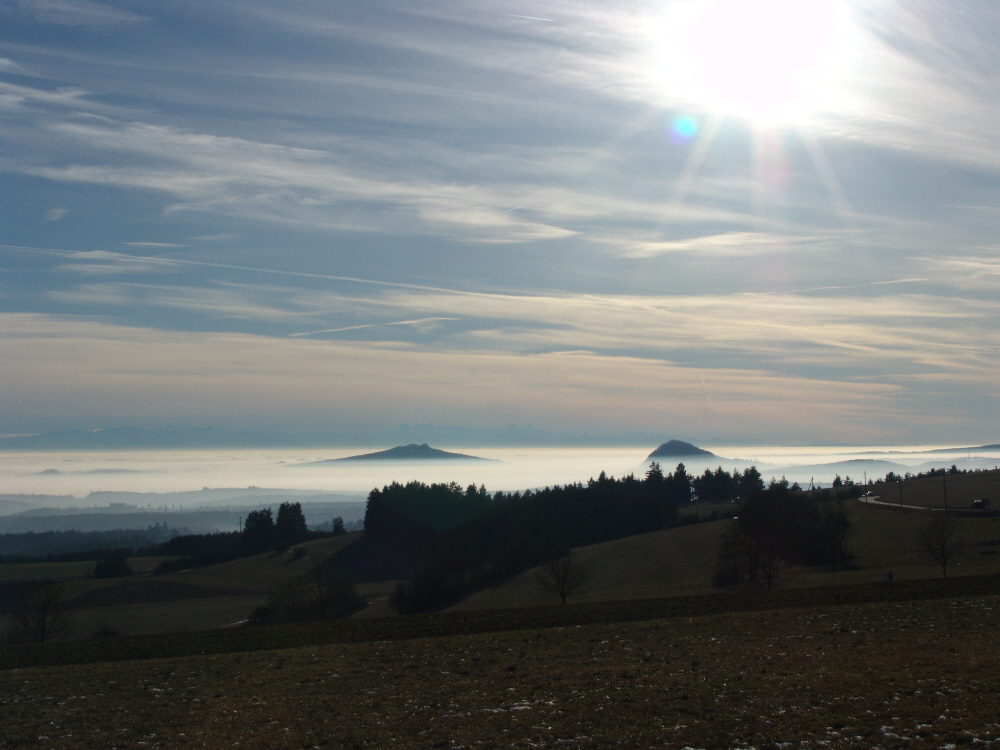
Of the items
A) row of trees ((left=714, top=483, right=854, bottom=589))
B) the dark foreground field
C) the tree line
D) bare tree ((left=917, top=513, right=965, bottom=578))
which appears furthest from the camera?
the tree line

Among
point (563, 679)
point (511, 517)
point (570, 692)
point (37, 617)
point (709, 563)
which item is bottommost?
point (709, 563)

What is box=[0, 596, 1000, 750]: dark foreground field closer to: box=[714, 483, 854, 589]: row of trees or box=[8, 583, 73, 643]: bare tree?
box=[8, 583, 73, 643]: bare tree

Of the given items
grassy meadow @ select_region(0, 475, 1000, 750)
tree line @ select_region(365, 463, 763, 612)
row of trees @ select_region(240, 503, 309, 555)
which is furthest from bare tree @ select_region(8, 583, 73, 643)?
row of trees @ select_region(240, 503, 309, 555)

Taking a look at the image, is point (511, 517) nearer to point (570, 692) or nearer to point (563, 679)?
point (563, 679)

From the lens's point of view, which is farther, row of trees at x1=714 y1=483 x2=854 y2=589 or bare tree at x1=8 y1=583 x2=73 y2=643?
row of trees at x1=714 y1=483 x2=854 y2=589

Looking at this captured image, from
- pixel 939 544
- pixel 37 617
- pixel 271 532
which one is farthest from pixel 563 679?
pixel 271 532

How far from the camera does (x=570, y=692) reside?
15875 mm

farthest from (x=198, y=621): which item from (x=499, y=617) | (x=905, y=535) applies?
(x=905, y=535)

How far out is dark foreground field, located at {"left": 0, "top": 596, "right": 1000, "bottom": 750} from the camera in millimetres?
12695

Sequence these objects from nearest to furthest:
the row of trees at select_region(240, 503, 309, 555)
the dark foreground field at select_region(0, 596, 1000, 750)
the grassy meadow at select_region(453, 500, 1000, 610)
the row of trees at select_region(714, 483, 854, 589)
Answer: the dark foreground field at select_region(0, 596, 1000, 750) → the grassy meadow at select_region(453, 500, 1000, 610) → the row of trees at select_region(714, 483, 854, 589) → the row of trees at select_region(240, 503, 309, 555)

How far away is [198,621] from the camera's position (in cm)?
7100

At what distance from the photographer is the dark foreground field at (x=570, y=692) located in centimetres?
1270

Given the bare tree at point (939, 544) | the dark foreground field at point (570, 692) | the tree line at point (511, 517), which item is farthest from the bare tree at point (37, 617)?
the bare tree at point (939, 544)

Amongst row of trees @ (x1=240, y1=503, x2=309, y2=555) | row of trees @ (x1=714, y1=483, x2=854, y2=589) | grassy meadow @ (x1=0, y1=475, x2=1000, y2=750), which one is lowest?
row of trees @ (x1=240, y1=503, x2=309, y2=555)
